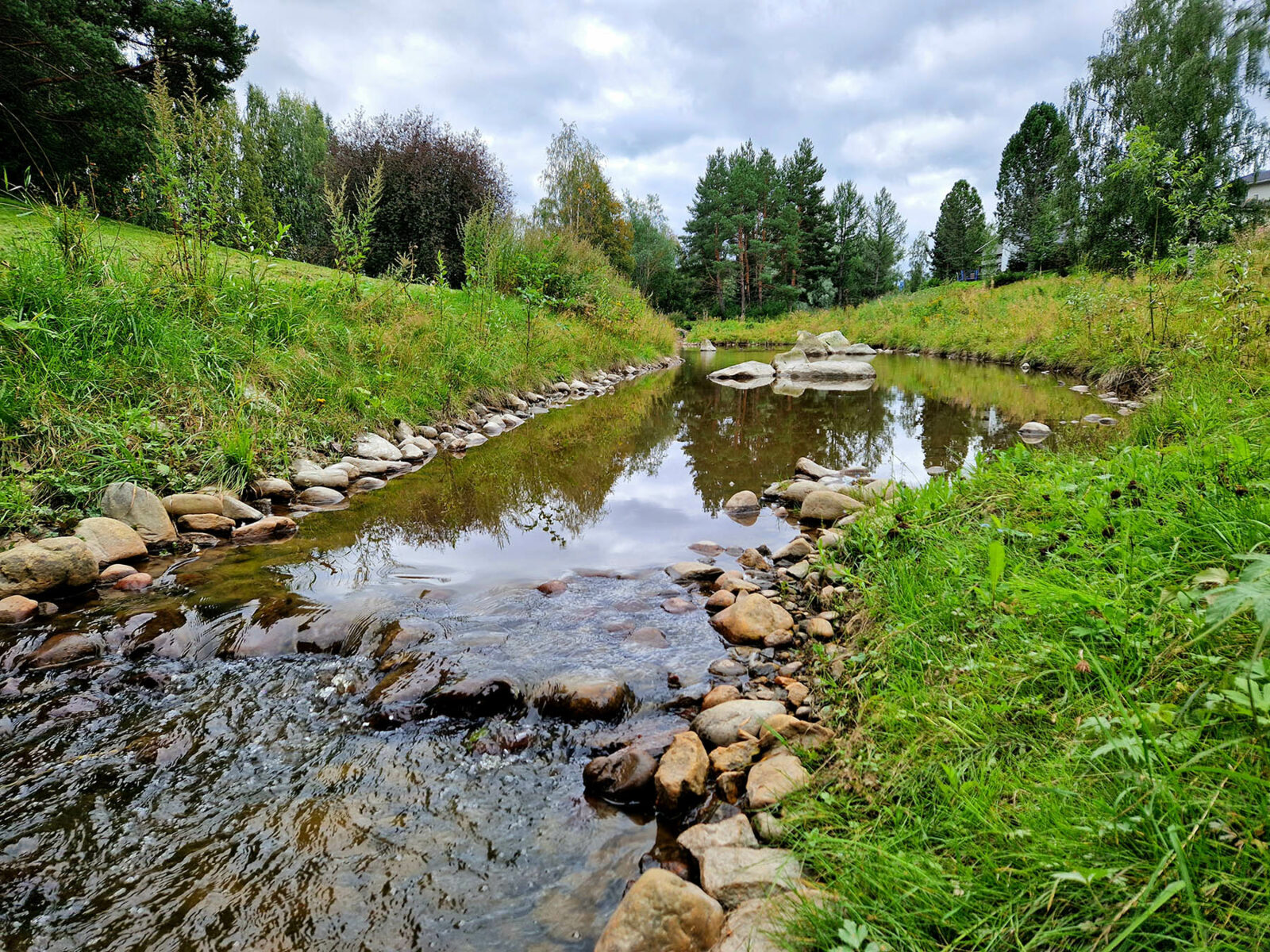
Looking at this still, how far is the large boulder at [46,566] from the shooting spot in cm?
285

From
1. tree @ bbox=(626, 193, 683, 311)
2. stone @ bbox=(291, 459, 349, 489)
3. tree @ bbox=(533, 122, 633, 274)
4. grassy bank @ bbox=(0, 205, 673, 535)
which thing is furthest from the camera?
tree @ bbox=(626, 193, 683, 311)

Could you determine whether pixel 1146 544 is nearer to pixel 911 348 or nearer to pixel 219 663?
pixel 219 663

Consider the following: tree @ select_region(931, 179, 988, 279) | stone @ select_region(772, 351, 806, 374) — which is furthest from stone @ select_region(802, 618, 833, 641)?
tree @ select_region(931, 179, 988, 279)

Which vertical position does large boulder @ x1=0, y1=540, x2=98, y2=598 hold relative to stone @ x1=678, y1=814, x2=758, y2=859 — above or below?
above

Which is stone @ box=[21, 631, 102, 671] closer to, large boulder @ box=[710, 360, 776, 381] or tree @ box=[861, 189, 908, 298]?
large boulder @ box=[710, 360, 776, 381]

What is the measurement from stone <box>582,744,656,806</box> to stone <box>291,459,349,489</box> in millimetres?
4046

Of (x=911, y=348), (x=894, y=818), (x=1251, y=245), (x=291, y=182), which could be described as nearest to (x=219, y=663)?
(x=894, y=818)

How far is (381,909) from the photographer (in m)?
1.48

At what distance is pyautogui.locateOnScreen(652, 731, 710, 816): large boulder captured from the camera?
1812 mm

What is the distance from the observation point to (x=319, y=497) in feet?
15.7

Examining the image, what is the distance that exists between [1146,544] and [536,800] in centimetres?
216

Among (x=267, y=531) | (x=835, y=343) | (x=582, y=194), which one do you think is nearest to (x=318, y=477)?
(x=267, y=531)

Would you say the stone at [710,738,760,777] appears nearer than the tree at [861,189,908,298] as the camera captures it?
Yes

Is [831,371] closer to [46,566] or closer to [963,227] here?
[46,566]
